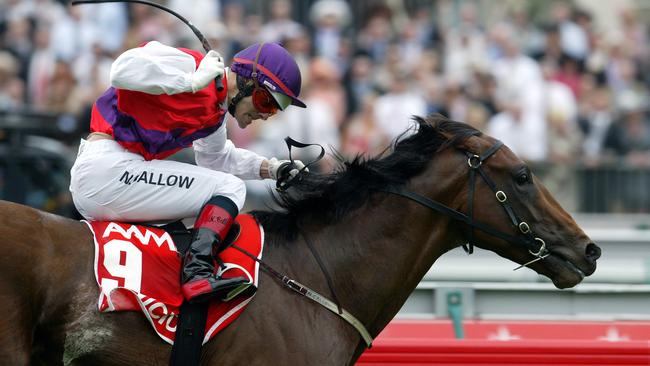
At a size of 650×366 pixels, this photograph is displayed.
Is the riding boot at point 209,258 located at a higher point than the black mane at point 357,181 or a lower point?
lower

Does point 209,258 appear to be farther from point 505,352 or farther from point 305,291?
point 505,352

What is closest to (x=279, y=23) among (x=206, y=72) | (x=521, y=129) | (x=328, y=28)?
(x=328, y=28)

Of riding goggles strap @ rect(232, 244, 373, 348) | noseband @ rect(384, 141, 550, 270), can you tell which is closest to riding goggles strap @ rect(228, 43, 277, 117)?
riding goggles strap @ rect(232, 244, 373, 348)

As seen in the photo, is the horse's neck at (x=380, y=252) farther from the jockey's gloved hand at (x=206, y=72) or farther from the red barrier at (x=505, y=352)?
the jockey's gloved hand at (x=206, y=72)

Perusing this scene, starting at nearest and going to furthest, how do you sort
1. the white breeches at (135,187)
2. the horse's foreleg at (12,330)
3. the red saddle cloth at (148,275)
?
the horse's foreleg at (12,330) → the red saddle cloth at (148,275) → the white breeches at (135,187)

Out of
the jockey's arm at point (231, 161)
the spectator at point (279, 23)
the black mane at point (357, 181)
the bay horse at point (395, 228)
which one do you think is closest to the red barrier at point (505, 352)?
the bay horse at point (395, 228)

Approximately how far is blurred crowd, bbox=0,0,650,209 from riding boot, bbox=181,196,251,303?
510 cm

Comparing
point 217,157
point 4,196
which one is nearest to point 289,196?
point 217,157

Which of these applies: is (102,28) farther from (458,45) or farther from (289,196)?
(289,196)

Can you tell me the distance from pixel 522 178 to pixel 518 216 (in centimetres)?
17

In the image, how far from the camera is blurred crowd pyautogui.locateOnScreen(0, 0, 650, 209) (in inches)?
412

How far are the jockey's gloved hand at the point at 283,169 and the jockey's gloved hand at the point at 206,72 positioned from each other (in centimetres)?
71

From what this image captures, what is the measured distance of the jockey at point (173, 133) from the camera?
457 centimetres

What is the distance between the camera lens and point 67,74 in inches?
421
